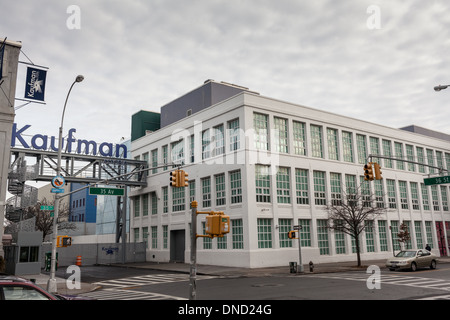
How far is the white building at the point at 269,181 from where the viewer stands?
36.0 metres

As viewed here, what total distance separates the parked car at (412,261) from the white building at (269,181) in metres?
10.2

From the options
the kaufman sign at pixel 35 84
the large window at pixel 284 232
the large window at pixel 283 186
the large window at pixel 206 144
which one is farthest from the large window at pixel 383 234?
the kaufman sign at pixel 35 84

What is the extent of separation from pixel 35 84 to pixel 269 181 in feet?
70.8

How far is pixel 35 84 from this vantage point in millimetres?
28203

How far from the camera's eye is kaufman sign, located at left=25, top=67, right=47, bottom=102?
91.6 feet

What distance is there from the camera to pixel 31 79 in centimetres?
2806

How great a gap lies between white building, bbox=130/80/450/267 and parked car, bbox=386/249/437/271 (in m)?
10.2

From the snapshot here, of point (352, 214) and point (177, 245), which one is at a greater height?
point (352, 214)

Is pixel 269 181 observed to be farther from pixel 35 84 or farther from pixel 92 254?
pixel 92 254

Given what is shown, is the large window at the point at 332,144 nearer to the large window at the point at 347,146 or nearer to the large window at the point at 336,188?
the large window at the point at 347,146

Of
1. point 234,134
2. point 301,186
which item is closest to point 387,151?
point 301,186

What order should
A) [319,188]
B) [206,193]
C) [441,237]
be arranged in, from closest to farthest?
1. [206,193]
2. [319,188]
3. [441,237]

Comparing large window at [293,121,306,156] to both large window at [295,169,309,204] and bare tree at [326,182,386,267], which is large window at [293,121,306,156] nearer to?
large window at [295,169,309,204]
